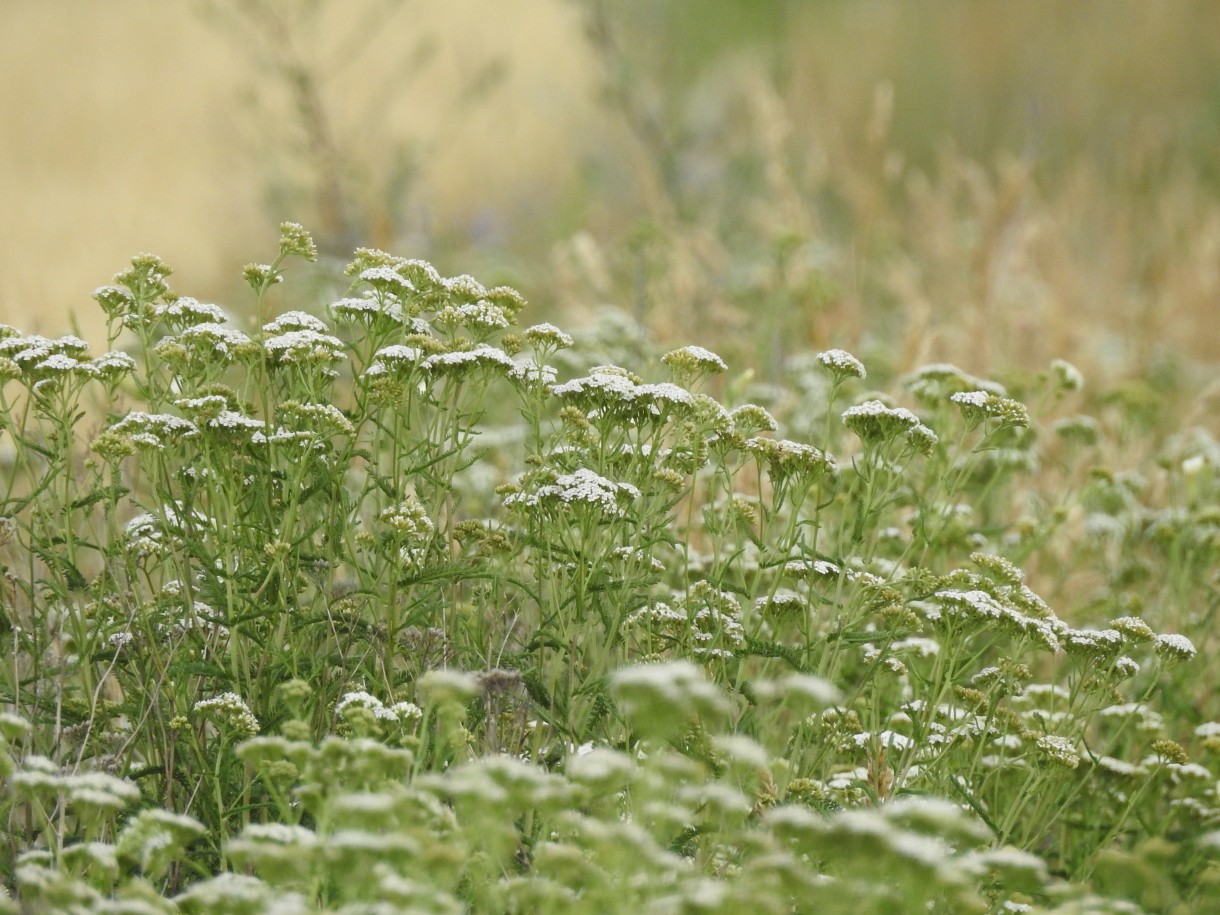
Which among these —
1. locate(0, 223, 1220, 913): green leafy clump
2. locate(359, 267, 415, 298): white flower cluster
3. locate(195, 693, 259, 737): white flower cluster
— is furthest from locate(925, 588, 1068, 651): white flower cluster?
locate(195, 693, 259, 737): white flower cluster

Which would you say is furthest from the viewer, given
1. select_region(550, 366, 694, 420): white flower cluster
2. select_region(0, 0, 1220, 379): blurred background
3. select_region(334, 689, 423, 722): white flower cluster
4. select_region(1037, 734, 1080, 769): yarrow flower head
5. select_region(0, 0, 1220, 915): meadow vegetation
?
select_region(0, 0, 1220, 379): blurred background

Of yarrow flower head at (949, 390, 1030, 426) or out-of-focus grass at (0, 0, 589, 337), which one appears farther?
out-of-focus grass at (0, 0, 589, 337)

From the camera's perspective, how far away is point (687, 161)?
12.8 meters

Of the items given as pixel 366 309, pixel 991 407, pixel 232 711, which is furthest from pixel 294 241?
pixel 991 407

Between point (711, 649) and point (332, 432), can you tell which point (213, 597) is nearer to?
point (332, 432)

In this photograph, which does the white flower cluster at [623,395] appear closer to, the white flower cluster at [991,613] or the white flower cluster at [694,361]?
the white flower cluster at [694,361]

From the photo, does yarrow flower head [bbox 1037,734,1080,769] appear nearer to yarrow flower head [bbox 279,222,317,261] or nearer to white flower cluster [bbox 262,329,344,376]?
white flower cluster [bbox 262,329,344,376]

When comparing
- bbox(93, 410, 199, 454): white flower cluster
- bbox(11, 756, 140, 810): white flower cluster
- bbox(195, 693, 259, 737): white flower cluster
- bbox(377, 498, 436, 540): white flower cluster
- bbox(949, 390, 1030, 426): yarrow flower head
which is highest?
bbox(949, 390, 1030, 426): yarrow flower head

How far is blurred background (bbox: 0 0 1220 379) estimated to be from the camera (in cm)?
736

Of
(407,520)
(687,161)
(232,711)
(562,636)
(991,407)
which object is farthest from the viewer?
(687,161)

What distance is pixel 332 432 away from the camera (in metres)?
2.95

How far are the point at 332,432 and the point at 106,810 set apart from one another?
0.94m

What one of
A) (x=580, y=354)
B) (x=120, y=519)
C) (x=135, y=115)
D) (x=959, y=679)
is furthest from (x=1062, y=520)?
(x=135, y=115)

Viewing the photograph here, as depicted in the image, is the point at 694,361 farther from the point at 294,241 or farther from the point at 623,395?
the point at 294,241
